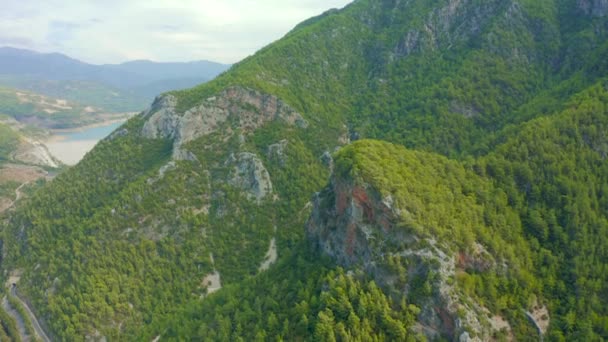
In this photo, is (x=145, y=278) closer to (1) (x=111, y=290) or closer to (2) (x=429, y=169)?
(1) (x=111, y=290)

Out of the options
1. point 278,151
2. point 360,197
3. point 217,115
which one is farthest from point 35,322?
point 360,197

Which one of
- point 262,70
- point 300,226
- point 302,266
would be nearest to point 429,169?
→ point 302,266

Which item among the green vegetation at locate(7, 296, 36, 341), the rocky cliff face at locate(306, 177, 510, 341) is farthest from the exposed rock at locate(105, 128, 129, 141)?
the rocky cliff face at locate(306, 177, 510, 341)

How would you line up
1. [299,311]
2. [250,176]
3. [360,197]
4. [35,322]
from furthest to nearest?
[250,176] < [35,322] < [360,197] < [299,311]

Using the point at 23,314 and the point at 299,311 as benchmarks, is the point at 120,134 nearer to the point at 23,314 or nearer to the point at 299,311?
the point at 23,314

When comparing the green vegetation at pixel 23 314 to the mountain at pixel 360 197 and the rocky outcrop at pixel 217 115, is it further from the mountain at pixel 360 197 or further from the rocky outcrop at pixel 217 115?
the rocky outcrop at pixel 217 115

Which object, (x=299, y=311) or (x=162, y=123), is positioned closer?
(x=299, y=311)

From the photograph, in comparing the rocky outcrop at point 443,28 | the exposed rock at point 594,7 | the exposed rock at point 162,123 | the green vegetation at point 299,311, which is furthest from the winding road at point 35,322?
the exposed rock at point 594,7
